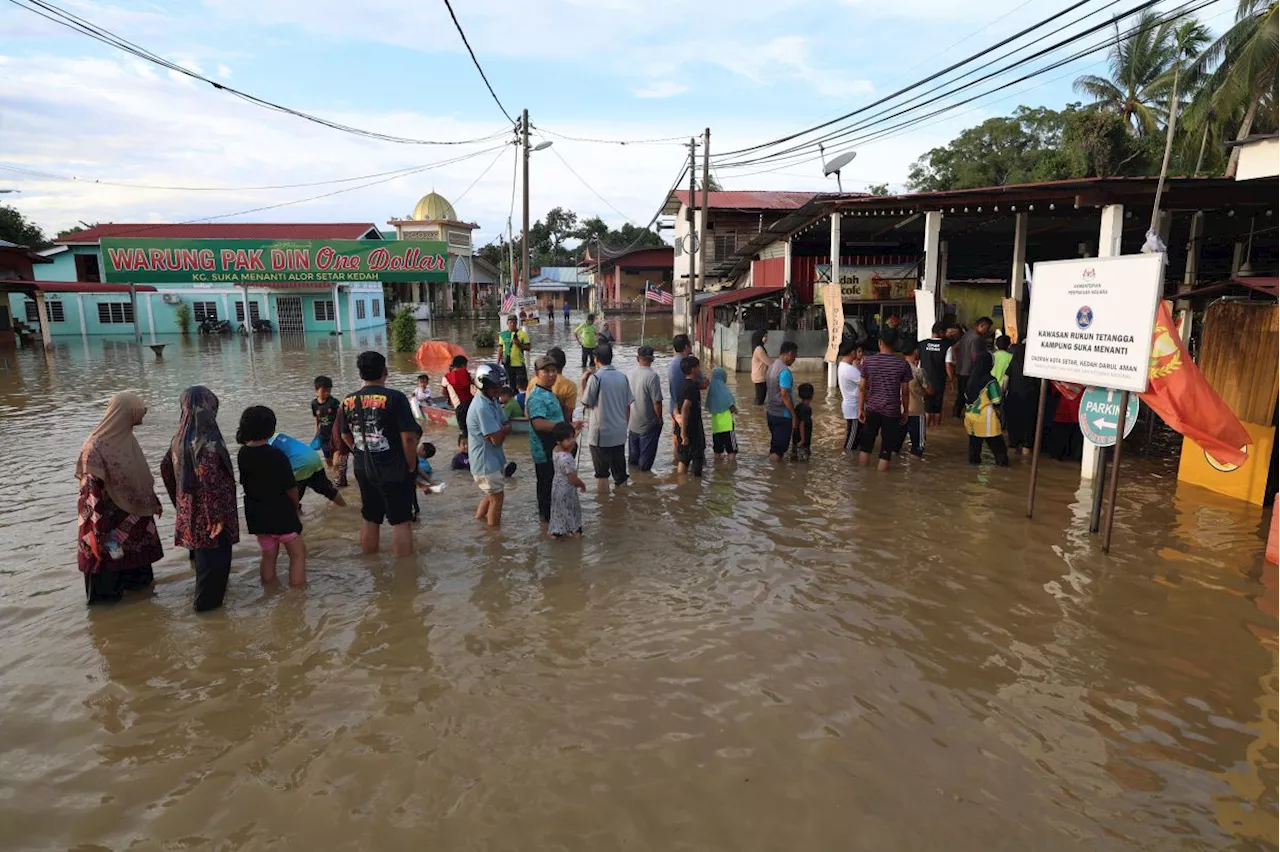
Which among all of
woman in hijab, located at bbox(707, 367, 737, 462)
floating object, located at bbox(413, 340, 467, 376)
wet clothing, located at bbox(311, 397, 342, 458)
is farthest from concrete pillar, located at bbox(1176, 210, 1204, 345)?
floating object, located at bbox(413, 340, 467, 376)

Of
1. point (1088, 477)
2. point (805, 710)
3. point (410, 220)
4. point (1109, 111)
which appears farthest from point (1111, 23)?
point (410, 220)

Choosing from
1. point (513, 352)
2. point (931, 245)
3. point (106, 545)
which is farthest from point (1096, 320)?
point (513, 352)

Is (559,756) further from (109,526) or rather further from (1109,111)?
(1109,111)

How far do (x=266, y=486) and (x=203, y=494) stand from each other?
38 centimetres

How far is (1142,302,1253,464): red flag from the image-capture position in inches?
236

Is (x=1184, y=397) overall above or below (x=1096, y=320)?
below

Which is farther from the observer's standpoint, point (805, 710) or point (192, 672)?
point (192, 672)

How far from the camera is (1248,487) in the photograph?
7113 mm

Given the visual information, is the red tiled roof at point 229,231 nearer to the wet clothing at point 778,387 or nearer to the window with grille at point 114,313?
the window with grille at point 114,313

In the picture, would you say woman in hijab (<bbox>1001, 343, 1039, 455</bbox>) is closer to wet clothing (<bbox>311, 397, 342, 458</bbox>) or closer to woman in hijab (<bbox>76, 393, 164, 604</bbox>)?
wet clothing (<bbox>311, 397, 342, 458</bbox>)

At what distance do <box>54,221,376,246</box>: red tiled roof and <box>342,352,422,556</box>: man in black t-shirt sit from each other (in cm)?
3760

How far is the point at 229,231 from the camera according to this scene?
42500 mm

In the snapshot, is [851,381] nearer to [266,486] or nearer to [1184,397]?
[1184,397]

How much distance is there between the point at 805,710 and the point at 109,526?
15.2ft
